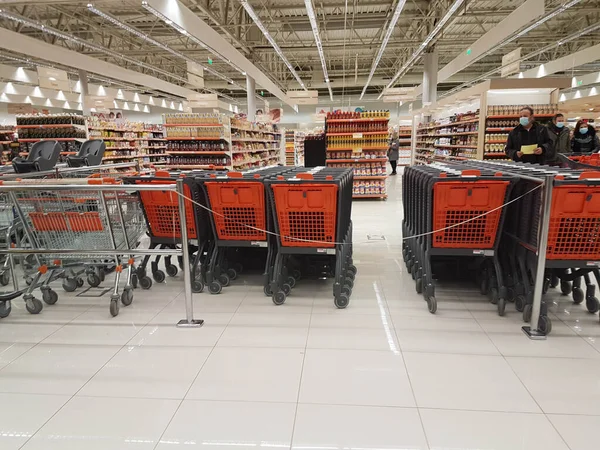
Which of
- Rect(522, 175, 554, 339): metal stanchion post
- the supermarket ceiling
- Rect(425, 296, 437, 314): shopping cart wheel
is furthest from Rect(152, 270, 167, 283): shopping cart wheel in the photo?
the supermarket ceiling

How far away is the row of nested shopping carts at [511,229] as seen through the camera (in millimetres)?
2725

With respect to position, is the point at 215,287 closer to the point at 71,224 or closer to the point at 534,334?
the point at 71,224

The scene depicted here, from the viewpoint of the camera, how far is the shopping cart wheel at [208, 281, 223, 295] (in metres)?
3.63

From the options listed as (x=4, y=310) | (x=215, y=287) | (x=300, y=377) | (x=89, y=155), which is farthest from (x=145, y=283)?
(x=89, y=155)

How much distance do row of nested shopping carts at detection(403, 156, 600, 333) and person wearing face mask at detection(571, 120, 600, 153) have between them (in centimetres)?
562

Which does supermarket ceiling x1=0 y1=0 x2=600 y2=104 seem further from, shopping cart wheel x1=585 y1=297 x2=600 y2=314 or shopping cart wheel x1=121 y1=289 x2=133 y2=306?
shopping cart wheel x1=585 y1=297 x2=600 y2=314

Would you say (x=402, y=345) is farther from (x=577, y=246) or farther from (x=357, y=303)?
(x=577, y=246)

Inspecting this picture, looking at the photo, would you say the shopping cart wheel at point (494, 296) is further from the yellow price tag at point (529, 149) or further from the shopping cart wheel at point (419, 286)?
the yellow price tag at point (529, 149)

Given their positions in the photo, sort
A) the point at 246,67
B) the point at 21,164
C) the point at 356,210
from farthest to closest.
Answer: the point at 246,67, the point at 356,210, the point at 21,164

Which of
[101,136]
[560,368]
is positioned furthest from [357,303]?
[101,136]

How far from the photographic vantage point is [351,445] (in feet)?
5.86

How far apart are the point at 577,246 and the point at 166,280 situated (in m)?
3.66

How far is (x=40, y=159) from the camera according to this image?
525cm

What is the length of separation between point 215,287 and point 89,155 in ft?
16.4
